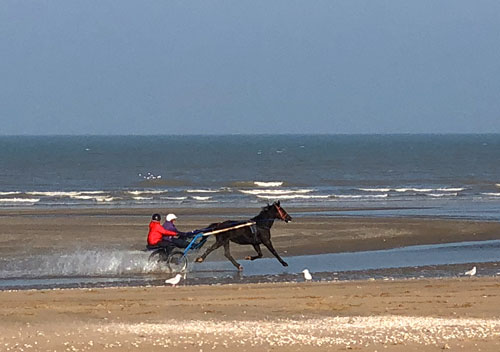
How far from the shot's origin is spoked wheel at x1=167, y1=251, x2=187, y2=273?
1682 centimetres

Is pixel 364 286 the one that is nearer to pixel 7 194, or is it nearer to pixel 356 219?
pixel 356 219

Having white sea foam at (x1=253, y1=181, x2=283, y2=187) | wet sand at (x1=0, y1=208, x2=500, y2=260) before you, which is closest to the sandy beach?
wet sand at (x1=0, y1=208, x2=500, y2=260)

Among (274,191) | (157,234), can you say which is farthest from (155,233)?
(274,191)

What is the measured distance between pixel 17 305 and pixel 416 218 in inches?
690

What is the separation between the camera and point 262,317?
11680mm

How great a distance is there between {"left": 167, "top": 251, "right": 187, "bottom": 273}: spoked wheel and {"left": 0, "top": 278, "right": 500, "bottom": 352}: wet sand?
215 cm

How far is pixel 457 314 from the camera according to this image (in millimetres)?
11891

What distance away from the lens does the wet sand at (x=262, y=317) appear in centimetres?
1008

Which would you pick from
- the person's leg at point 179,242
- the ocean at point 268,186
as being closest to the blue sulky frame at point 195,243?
the person's leg at point 179,242

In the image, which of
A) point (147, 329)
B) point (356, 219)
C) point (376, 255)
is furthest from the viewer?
point (356, 219)

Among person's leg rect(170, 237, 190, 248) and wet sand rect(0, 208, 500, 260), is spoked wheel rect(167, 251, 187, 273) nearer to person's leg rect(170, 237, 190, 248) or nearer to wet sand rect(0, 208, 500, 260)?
person's leg rect(170, 237, 190, 248)

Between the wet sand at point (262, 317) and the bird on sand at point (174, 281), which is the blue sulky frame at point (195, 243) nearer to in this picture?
the bird on sand at point (174, 281)

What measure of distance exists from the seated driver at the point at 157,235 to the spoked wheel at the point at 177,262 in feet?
0.93

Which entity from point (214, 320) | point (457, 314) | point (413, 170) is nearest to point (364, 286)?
point (457, 314)
